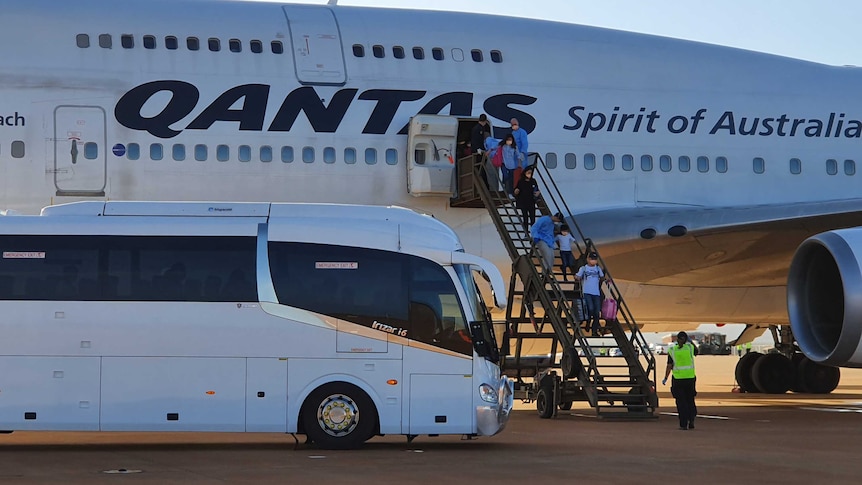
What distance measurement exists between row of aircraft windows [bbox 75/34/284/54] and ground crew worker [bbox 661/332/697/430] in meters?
6.75

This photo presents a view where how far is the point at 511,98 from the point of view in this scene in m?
18.6

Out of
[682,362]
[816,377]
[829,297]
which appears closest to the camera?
[682,362]

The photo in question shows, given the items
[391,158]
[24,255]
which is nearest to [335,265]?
[24,255]

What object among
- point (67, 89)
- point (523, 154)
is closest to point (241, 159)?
point (67, 89)

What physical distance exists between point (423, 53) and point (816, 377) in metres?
12.0

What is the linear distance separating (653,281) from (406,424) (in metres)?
8.15

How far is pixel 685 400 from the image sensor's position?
49.9 ft

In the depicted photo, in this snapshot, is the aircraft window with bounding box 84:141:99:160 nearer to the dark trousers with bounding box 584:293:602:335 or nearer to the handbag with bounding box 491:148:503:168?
the handbag with bounding box 491:148:503:168

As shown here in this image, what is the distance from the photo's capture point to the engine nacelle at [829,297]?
15.1m

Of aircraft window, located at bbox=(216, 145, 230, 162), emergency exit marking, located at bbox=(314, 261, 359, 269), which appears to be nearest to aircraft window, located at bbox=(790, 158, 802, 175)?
aircraft window, located at bbox=(216, 145, 230, 162)

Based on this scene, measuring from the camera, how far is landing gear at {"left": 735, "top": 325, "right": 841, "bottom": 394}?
84.1 feet

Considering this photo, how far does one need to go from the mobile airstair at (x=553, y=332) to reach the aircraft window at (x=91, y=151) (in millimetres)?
4932

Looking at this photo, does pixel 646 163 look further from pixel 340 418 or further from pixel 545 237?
pixel 340 418

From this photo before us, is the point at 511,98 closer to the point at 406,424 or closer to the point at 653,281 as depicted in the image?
the point at 653,281
